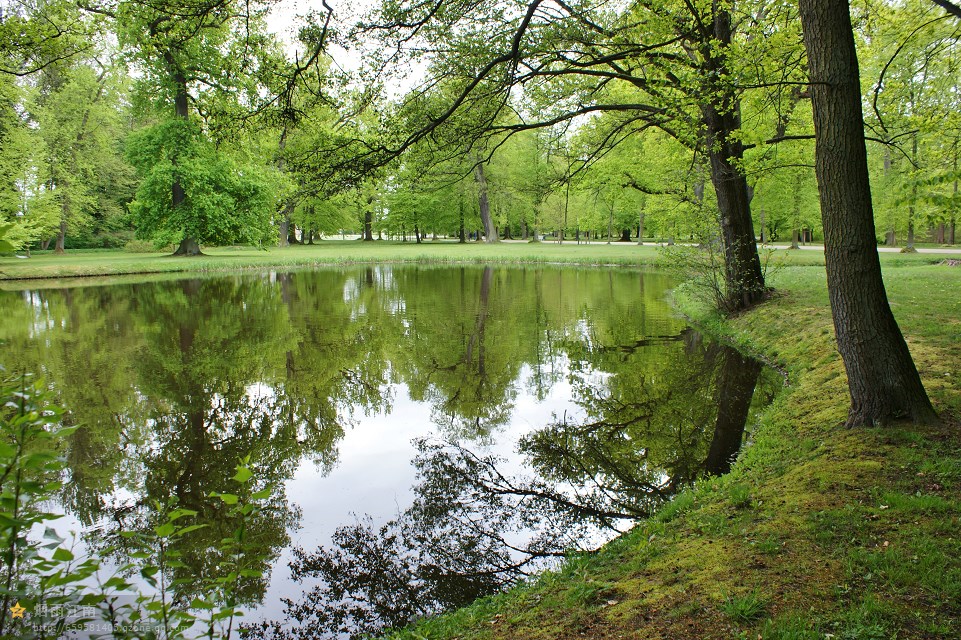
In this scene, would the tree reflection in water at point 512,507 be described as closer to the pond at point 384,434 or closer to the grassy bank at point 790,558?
the pond at point 384,434

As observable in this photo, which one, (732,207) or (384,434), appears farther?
(732,207)

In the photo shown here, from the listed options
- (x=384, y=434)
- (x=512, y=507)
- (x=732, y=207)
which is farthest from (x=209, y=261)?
(x=512, y=507)

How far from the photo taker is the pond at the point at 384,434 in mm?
4867

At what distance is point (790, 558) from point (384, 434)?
5466mm

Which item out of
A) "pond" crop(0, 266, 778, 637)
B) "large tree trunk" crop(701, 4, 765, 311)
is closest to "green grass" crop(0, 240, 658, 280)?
"pond" crop(0, 266, 778, 637)

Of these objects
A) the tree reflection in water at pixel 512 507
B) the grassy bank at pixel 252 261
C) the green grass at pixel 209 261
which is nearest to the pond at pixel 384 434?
the tree reflection in water at pixel 512 507

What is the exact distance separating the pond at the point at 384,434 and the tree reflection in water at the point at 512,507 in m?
0.02

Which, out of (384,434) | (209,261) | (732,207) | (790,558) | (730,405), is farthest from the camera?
(209,261)

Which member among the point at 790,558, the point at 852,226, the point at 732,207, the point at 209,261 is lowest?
the point at 790,558

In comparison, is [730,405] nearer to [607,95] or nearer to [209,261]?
[607,95]

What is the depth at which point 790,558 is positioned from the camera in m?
3.62

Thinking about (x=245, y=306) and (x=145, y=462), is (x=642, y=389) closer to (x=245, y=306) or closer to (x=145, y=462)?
(x=145, y=462)

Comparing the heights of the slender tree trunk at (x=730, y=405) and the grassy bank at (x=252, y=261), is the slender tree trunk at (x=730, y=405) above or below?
below

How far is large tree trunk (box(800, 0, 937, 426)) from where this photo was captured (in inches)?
202
